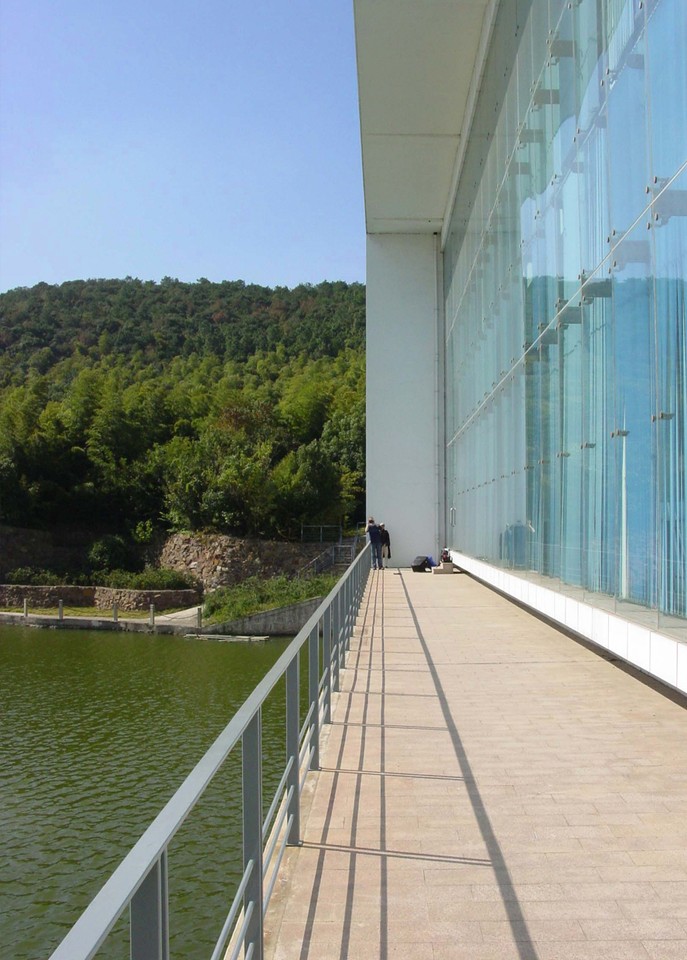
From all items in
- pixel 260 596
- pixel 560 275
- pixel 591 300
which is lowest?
pixel 260 596

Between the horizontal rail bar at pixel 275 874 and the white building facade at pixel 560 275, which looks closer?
the horizontal rail bar at pixel 275 874

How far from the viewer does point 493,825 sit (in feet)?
13.2

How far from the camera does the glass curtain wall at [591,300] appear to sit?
549 centimetres

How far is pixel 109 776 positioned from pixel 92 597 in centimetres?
2702

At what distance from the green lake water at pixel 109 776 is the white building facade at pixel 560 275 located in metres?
2.57

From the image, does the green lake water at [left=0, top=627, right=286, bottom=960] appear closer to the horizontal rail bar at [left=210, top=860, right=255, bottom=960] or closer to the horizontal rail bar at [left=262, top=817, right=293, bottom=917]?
the horizontal rail bar at [left=262, top=817, right=293, bottom=917]

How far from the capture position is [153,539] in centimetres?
4219

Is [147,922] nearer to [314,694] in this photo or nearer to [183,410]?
[314,694]

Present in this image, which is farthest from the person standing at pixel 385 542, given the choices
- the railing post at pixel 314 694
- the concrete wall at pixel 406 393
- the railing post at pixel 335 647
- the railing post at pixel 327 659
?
the railing post at pixel 314 694

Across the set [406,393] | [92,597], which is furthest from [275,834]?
[92,597]

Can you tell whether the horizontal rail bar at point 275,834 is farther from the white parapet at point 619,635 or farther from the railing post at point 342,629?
the railing post at point 342,629

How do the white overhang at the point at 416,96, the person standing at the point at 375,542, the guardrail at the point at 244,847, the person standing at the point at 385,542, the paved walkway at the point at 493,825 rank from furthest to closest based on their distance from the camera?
1. the person standing at the point at 385,542
2. the person standing at the point at 375,542
3. the white overhang at the point at 416,96
4. the paved walkway at the point at 493,825
5. the guardrail at the point at 244,847

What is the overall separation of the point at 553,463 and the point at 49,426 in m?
40.5

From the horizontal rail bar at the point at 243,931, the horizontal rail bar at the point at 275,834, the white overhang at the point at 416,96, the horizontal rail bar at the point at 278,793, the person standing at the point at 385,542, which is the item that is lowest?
the horizontal rail bar at the point at 275,834
